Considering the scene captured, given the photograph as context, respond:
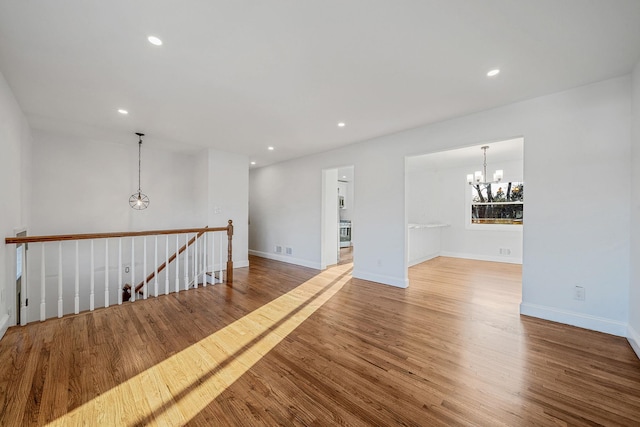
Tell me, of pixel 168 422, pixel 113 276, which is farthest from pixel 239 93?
pixel 113 276

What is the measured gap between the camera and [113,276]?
5.14 m

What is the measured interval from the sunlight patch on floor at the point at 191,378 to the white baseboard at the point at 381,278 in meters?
1.83

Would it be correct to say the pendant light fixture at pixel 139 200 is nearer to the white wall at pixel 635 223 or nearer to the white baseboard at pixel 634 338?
the white wall at pixel 635 223

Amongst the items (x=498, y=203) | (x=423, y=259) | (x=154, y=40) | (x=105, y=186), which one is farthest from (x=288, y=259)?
(x=498, y=203)

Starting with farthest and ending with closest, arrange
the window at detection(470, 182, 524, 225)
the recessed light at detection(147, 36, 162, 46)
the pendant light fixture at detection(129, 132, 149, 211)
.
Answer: the window at detection(470, 182, 524, 225) → the pendant light fixture at detection(129, 132, 149, 211) → the recessed light at detection(147, 36, 162, 46)

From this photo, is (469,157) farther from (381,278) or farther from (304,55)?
(304,55)

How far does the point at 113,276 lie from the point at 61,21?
15.8 feet

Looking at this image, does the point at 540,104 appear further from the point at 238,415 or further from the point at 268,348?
the point at 238,415

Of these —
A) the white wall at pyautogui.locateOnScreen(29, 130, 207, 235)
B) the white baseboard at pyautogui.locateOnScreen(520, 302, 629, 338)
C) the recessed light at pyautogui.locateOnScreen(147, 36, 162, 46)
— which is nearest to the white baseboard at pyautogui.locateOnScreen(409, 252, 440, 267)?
the white baseboard at pyautogui.locateOnScreen(520, 302, 629, 338)

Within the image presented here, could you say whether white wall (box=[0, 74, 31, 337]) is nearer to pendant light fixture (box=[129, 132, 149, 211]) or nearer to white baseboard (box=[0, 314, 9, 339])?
white baseboard (box=[0, 314, 9, 339])

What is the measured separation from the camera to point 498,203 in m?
6.64

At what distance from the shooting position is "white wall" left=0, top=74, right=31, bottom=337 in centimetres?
256

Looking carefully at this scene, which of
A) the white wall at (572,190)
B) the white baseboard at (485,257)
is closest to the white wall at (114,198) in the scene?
the white wall at (572,190)

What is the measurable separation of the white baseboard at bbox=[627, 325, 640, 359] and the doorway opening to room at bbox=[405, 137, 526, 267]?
356 cm
